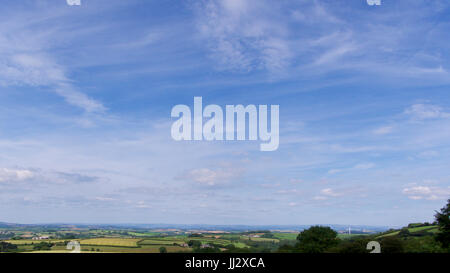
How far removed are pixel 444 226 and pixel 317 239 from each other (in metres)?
21.5

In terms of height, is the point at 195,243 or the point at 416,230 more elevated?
the point at 195,243

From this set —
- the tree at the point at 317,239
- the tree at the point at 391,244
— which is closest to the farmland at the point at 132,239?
the tree at the point at 391,244

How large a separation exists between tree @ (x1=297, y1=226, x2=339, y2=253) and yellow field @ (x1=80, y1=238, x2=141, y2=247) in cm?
3484

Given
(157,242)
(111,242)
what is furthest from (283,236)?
(111,242)

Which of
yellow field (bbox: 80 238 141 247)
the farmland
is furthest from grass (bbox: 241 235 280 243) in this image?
yellow field (bbox: 80 238 141 247)

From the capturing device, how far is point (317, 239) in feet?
196

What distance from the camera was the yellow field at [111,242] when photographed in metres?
25.6

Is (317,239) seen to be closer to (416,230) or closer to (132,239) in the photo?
(416,230)

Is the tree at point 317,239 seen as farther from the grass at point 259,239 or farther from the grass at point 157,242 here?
the grass at point 157,242

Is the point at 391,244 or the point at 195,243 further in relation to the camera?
the point at 391,244
